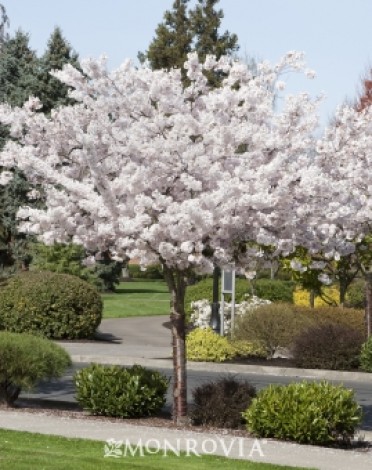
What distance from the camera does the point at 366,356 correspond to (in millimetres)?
24703

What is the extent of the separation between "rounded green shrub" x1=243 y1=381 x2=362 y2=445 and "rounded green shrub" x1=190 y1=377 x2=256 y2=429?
1082 mm

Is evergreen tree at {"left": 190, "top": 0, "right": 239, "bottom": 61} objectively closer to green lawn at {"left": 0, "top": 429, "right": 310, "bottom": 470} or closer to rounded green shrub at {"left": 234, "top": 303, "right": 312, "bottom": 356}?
rounded green shrub at {"left": 234, "top": 303, "right": 312, "bottom": 356}

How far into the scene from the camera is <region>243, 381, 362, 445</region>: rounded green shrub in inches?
536

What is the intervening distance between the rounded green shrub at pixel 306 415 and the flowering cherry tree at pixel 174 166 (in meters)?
1.77

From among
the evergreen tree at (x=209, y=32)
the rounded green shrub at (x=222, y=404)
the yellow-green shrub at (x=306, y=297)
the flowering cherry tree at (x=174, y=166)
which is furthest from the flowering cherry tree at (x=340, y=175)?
the evergreen tree at (x=209, y=32)

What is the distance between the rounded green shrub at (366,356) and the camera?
2462 centimetres

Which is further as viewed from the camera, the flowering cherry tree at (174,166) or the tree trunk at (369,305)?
the tree trunk at (369,305)

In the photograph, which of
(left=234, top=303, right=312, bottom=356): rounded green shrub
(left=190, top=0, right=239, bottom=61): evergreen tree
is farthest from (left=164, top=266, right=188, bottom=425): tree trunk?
(left=190, top=0, right=239, bottom=61): evergreen tree

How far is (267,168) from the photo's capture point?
554 inches

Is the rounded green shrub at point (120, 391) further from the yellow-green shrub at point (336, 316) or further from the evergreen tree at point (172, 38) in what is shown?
the evergreen tree at point (172, 38)

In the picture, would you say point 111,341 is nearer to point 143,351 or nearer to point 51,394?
point 143,351

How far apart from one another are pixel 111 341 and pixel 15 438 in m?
19.9

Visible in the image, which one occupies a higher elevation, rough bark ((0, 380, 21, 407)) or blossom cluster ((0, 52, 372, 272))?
blossom cluster ((0, 52, 372, 272))

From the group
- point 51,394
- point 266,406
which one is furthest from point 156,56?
point 266,406
